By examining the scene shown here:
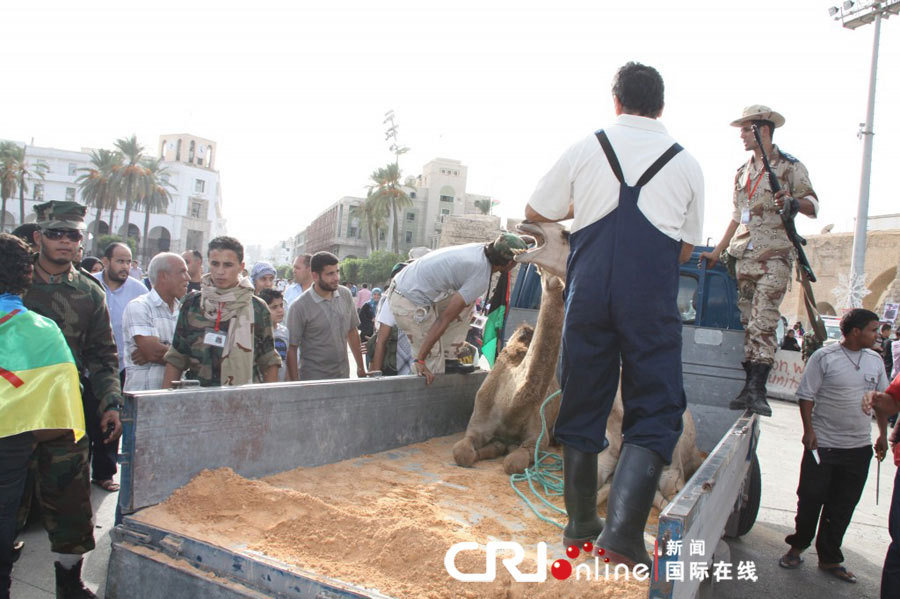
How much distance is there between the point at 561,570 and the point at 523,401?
2285 millimetres

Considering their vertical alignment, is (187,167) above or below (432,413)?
above

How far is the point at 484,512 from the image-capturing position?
3.34 metres

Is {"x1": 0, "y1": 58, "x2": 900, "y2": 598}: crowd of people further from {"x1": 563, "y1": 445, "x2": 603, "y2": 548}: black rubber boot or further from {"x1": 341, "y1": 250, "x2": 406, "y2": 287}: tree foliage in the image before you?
{"x1": 341, "y1": 250, "x2": 406, "y2": 287}: tree foliage

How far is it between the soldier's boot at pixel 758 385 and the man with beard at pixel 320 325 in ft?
10.8

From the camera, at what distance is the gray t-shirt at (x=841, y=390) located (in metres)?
5.27

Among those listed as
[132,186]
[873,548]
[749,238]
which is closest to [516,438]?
[749,238]

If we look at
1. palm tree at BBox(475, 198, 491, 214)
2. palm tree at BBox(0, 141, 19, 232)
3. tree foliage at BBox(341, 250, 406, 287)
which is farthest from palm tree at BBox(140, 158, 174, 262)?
palm tree at BBox(475, 198, 491, 214)

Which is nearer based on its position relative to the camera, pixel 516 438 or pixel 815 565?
pixel 516 438

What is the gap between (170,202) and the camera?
80.1 metres

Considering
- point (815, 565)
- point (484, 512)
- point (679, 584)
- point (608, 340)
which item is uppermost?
point (608, 340)

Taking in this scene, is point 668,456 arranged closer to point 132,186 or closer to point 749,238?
point 749,238

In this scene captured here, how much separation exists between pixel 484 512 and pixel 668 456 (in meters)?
1.11

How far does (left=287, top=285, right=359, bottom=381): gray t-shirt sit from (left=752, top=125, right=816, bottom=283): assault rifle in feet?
12.8

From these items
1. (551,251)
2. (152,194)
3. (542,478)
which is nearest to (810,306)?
(551,251)
